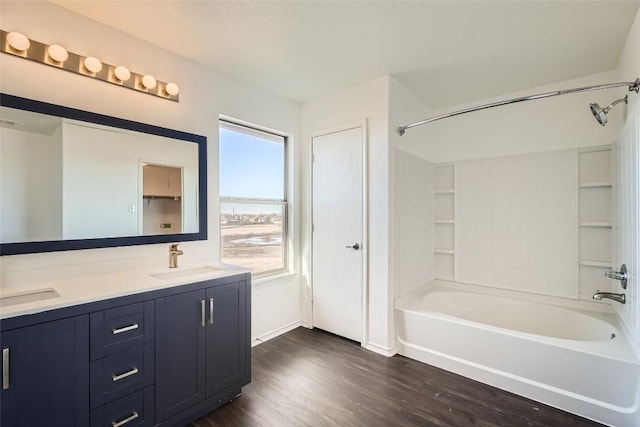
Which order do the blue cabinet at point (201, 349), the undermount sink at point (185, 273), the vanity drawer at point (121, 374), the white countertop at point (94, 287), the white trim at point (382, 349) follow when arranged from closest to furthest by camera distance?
the white countertop at point (94, 287)
the vanity drawer at point (121, 374)
the blue cabinet at point (201, 349)
the undermount sink at point (185, 273)
the white trim at point (382, 349)

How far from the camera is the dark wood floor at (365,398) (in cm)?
179

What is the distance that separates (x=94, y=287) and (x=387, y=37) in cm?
239

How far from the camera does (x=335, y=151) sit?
9.79ft

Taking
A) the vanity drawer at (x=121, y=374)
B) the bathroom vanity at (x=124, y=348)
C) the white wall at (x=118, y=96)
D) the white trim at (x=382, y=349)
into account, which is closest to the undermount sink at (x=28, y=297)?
the bathroom vanity at (x=124, y=348)

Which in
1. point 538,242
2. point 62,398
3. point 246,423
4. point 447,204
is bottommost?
point 246,423

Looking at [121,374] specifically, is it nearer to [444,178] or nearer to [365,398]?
[365,398]

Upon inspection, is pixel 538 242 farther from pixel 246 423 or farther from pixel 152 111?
pixel 152 111

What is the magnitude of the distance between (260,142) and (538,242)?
2.91m

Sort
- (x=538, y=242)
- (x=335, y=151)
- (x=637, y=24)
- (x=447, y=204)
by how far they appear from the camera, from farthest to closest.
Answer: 1. (x=447, y=204)
2. (x=335, y=151)
3. (x=538, y=242)
4. (x=637, y=24)

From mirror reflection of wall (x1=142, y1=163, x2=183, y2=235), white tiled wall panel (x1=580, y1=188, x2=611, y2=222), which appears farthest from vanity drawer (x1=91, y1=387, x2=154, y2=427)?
white tiled wall panel (x1=580, y1=188, x2=611, y2=222)

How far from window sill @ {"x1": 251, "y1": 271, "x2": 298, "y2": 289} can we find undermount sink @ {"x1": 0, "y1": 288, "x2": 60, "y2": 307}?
1.49 m

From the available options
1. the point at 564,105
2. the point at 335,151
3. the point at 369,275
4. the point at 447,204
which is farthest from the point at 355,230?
the point at 564,105

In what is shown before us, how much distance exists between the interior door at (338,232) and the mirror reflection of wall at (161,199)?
1400 mm

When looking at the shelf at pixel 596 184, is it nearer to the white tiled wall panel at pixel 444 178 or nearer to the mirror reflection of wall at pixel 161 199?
the white tiled wall panel at pixel 444 178
